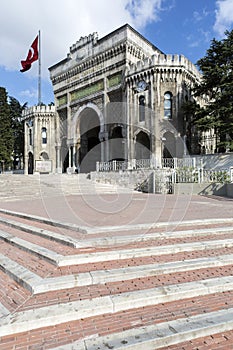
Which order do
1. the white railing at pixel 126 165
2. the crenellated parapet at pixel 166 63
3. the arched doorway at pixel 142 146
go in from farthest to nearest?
the arched doorway at pixel 142 146 → the crenellated parapet at pixel 166 63 → the white railing at pixel 126 165

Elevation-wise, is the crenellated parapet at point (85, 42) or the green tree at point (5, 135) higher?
the crenellated parapet at point (85, 42)

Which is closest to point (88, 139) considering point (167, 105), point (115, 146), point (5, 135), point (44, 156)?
point (44, 156)

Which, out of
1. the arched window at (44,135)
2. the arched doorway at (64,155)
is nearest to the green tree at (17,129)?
the arched window at (44,135)

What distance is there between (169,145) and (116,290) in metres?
19.5

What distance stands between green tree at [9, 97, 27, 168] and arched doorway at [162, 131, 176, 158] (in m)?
27.4

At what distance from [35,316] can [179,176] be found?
1378 cm

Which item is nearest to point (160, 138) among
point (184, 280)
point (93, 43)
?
point (93, 43)

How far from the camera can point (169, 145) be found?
21.5m

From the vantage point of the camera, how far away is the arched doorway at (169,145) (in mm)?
21047

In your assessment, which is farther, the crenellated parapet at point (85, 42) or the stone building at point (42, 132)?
the stone building at point (42, 132)

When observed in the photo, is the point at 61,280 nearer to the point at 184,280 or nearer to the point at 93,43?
the point at 184,280

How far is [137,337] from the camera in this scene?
235cm

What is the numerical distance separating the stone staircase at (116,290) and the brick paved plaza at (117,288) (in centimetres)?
1

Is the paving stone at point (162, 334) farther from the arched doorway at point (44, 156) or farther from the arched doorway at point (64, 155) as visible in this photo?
the arched doorway at point (44, 156)
